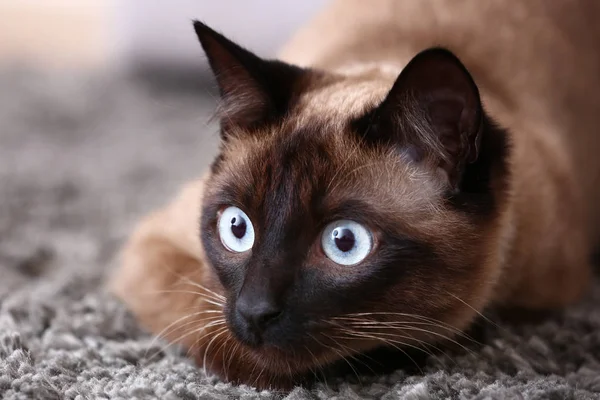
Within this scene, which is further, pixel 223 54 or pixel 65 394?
pixel 223 54

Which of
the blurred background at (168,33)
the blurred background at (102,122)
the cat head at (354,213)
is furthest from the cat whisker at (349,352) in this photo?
the blurred background at (168,33)

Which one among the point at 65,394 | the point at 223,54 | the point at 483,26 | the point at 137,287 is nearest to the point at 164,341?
the point at 137,287

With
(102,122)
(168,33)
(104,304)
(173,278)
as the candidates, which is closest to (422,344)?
(173,278)

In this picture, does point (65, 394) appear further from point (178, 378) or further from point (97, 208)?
point (97, 208)

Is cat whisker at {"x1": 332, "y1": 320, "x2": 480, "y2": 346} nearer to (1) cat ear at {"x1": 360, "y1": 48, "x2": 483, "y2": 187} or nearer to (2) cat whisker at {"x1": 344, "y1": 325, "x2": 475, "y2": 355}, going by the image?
(2) cat whisker at {"x1": 344, "y1": 325, "x2": 475, "y2": 355}

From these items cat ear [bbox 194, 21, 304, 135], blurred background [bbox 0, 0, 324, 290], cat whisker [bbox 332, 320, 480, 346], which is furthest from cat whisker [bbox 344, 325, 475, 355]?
blurred background [bbox 0, 0, 324, 290]

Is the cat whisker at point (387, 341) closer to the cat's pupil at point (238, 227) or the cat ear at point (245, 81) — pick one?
the cat's pupil at point (238, 227)

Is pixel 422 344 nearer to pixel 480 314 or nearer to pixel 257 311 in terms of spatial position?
pixel 480 314
